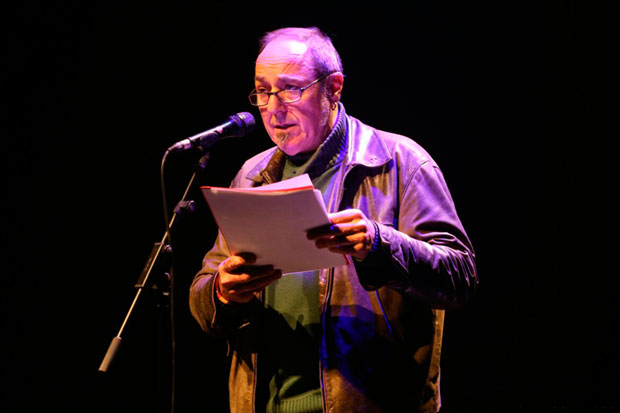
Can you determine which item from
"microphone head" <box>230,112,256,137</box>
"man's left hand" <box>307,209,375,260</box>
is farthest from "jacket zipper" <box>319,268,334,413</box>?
"microphone head" <box>230,112,256,137</box>

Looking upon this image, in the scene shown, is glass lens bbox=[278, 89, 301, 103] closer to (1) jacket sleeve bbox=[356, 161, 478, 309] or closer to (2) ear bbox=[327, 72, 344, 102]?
(2) ear bbox=[327, 72, 344, 102]

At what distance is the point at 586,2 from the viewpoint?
9.11ft

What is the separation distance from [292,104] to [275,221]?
28.5 inches

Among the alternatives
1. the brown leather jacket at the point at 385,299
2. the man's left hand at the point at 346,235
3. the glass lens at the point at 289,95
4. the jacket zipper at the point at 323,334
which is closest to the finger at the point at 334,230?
the man's left hand at the point at 346,235

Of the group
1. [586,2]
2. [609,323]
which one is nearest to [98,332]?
[609,323]

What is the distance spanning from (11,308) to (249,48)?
1996 millimetres

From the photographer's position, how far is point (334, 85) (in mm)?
2107

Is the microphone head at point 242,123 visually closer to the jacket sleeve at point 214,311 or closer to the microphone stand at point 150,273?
the microphone stand at point 150,273

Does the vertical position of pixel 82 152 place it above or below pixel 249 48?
below

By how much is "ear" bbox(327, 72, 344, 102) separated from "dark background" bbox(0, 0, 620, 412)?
3.05 feet

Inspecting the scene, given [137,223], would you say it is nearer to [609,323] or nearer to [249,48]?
[249,48]

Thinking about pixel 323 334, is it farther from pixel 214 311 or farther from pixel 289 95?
pixel 289 95

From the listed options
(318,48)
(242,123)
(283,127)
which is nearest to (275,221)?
(242,123)

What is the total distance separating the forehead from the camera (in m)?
1.98
